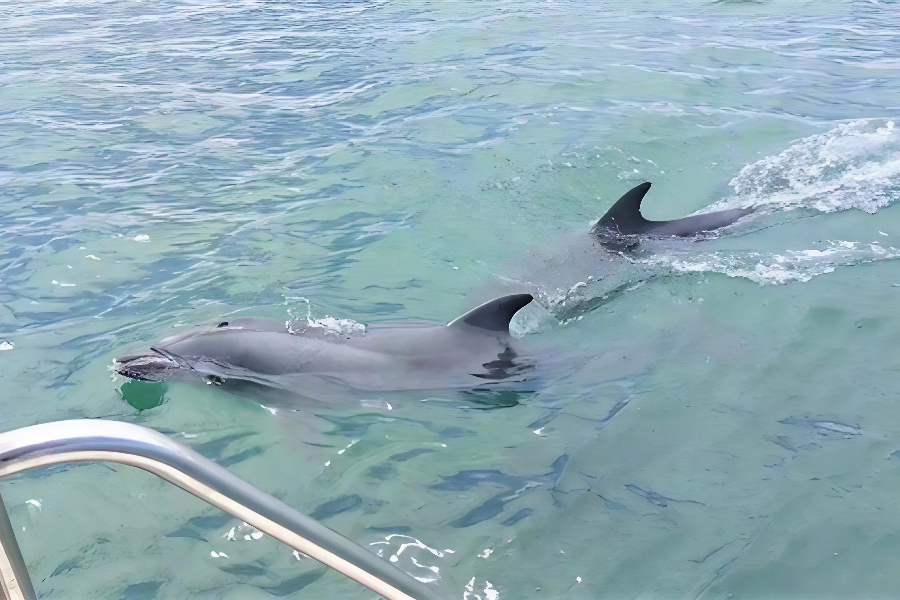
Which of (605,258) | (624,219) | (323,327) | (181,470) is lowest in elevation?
(605,258)

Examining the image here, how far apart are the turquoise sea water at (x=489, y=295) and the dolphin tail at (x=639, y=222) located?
0.98 ft

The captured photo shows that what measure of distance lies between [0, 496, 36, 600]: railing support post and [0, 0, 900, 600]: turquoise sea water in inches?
84.0

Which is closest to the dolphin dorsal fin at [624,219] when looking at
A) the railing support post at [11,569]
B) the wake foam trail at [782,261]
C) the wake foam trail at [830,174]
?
the wake foam trail at [782,261]

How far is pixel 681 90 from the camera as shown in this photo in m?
13.3

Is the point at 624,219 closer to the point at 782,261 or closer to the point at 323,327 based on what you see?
the point at 782,261

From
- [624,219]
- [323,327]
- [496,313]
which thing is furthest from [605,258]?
[323,327]

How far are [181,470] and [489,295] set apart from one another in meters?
5.59

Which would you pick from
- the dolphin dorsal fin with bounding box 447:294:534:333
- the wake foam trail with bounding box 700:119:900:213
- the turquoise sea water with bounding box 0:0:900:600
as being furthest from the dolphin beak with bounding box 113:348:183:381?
the wake foam trail with bounding box 700:119:900:213

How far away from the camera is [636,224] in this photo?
7.94 metres

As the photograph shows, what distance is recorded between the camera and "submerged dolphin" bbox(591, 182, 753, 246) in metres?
7.80

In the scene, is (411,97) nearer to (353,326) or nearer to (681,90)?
(681,90)

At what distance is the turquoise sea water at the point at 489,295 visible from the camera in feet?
13.4

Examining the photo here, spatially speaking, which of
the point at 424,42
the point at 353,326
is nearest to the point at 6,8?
the point at 424,42

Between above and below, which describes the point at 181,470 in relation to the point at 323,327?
above
